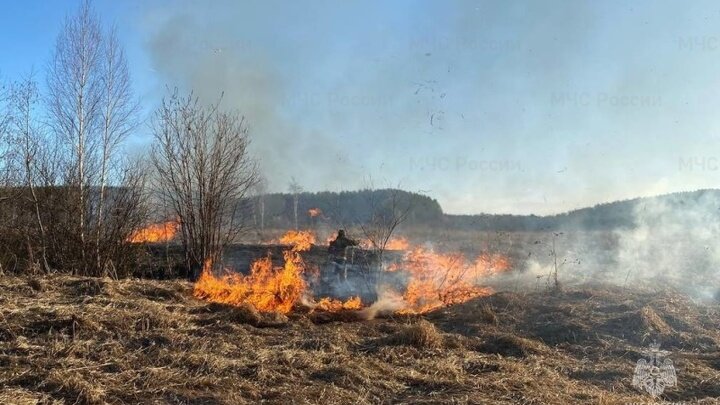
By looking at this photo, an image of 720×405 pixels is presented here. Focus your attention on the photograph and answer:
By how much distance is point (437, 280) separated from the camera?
12047 millimetres

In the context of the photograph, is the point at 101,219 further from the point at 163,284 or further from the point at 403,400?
the point at 403,400

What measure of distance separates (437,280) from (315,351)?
6.37m

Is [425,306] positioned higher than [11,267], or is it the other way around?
[11,267]

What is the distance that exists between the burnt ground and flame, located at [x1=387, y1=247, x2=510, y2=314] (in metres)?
1.32

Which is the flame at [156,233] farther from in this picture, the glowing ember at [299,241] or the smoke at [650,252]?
the smoke at [650,252]

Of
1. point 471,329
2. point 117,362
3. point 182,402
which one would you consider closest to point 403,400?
point 182,402

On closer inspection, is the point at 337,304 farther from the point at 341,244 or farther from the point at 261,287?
the point at 341,244

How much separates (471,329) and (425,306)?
2406mm

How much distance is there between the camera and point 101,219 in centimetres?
1048

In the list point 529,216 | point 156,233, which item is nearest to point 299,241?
point 156,233

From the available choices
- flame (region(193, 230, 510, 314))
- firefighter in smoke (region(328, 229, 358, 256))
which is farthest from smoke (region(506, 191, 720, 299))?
firefighter in smoke (region(328, 229, 358, 256))

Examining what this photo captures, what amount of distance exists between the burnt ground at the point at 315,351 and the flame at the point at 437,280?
1325 millimetres

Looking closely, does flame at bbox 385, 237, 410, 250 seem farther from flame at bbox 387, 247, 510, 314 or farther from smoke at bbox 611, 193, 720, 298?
smoke at bbox 611, 193, 720, 298

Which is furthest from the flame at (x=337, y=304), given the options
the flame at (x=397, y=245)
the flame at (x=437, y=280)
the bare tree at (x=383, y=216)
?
the flame at (x=397, y=245)
